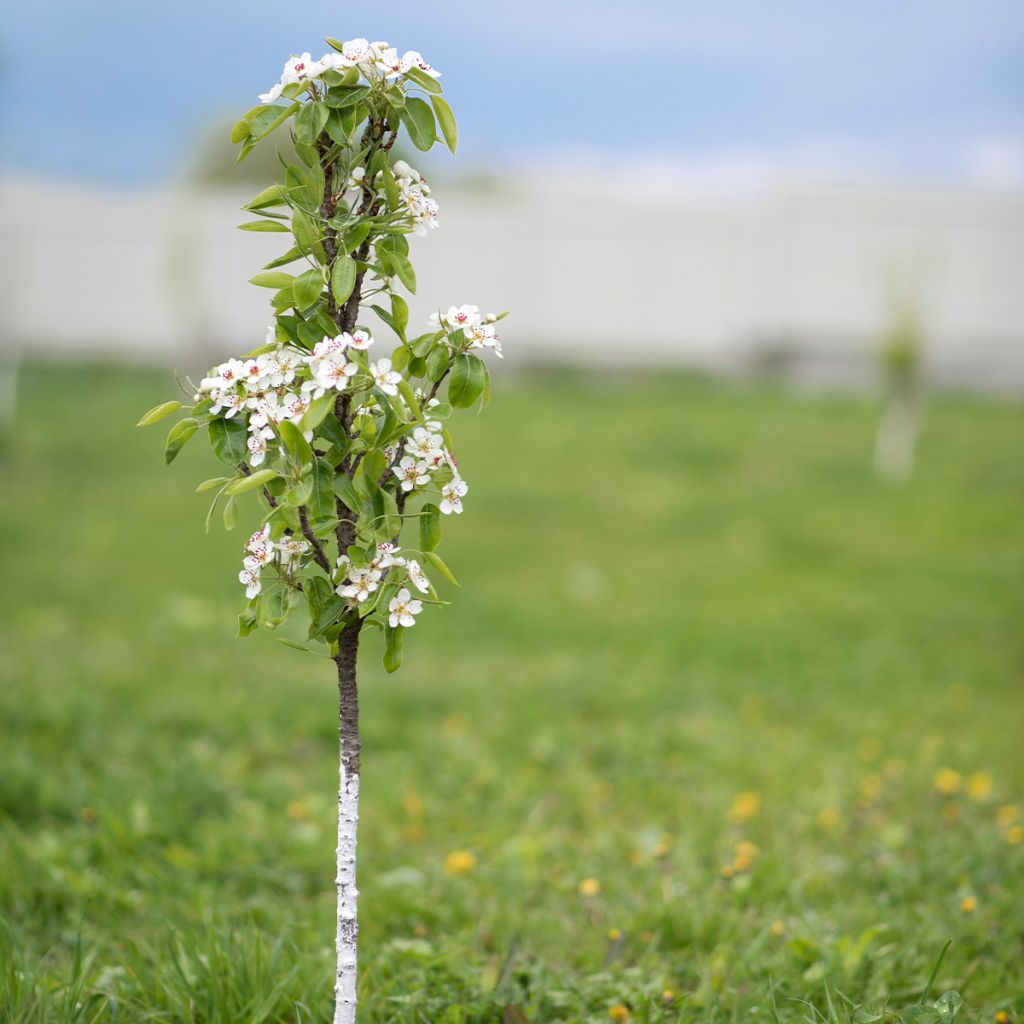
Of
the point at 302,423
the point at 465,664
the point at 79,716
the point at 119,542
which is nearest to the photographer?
the point at 302,423

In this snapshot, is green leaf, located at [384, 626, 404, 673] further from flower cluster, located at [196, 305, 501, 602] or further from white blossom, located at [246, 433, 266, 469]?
white blossom, located at [246, 433, 266, 469]

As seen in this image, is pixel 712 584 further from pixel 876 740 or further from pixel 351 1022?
A: pixel 351 1022

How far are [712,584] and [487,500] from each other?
8.36 feet

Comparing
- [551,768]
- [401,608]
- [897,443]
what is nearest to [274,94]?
[401,608]

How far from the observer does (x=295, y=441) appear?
5.48 feet

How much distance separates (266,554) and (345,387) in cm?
32

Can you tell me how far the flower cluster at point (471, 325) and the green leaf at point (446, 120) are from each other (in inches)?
10.9

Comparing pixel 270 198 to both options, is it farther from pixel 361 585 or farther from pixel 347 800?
pixel 347 800

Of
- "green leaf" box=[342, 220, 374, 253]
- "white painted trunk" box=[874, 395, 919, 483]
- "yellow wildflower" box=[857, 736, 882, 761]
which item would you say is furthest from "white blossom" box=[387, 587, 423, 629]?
"white painted trunk" box=[874, 395, 919, 483]

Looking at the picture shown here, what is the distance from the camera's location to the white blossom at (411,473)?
70.1 inches

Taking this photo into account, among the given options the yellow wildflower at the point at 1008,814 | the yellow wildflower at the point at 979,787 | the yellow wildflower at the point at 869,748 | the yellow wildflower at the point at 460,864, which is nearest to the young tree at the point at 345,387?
the yellow wildflower at the point at 460,864

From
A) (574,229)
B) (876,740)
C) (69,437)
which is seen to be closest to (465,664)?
(876,740)

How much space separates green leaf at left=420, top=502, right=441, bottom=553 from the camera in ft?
5.94

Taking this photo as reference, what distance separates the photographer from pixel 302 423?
1639 mm
